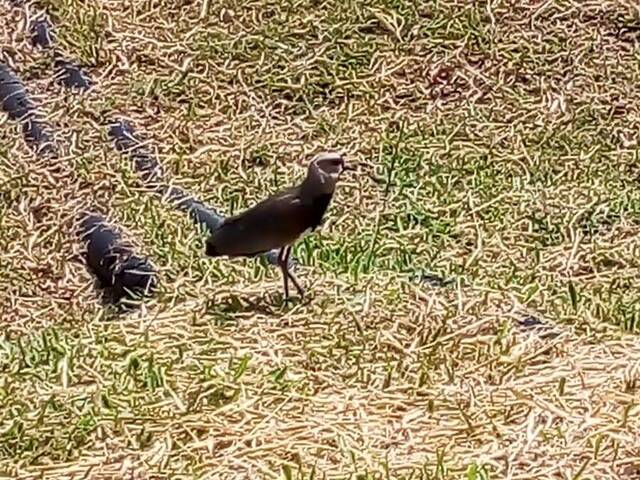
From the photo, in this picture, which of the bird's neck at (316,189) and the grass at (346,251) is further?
the bird's neck at (316,189)

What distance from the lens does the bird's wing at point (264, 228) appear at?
451 centimetres

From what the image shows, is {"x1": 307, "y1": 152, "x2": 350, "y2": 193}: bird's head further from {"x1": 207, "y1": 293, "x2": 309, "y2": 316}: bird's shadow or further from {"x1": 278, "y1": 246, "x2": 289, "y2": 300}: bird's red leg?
{"x1": 207, "y1": 293, "x2": 309, "y2": 316}: bird's shadow

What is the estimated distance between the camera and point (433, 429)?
3.33 meters

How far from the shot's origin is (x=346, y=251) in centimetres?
516

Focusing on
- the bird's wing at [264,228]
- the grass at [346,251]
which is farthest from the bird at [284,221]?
the grass at [346,251]

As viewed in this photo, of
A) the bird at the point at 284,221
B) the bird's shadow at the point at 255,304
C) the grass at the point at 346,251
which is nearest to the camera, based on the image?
the grass at the point at 346,251

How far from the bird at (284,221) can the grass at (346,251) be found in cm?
17

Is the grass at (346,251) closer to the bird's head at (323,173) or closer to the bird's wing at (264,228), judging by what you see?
the bird's wing at (264,228)

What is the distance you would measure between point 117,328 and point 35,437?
88 cm

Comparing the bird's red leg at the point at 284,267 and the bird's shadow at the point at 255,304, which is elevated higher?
the bird's red leg at the point at 284,267

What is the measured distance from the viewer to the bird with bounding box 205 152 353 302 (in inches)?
177

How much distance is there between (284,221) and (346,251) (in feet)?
2.27

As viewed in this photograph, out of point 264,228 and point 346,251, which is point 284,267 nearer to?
point 264,228

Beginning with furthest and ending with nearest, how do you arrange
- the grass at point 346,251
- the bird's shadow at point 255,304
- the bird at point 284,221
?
the bird at point 284,221 → the bird's shadow at point 255,304 → the grass at point 346,251
